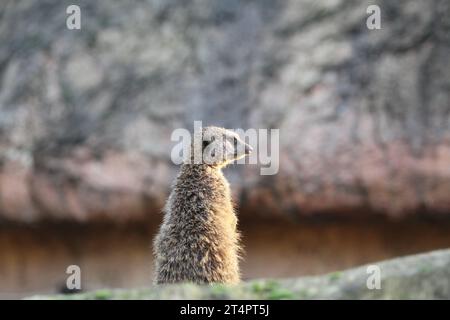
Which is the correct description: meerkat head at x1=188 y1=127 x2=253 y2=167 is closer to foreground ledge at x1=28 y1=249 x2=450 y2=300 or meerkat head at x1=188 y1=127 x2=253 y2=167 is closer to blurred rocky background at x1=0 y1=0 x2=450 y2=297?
foreground ledge at x1=28 y1=249 x2=450 y2=300

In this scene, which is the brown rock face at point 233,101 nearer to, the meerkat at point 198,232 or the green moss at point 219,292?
the meerkat at point 198,232

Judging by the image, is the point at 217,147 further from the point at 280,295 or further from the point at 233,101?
the point at 233,101

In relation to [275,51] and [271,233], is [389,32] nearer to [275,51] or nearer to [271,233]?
[275,51]

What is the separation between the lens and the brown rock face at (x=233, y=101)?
6.88 metres

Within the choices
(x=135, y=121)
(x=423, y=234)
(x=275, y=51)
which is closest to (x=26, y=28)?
(x=135, y=121)

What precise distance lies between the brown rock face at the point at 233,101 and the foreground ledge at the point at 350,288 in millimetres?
3826

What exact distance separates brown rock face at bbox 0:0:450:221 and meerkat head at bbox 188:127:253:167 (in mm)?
2057

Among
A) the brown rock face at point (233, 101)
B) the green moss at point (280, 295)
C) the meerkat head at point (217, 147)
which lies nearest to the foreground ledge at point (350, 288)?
the green moss at point (280, 295)

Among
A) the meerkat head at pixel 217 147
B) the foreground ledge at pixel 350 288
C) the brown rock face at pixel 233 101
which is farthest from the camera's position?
the brown rock face at pixel 233 101

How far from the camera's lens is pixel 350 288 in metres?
2.85

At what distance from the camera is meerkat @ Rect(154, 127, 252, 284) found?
436 cm

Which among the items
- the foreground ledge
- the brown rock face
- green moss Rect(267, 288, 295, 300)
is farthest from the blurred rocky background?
green moss Rect(267, 288, 295, 300)

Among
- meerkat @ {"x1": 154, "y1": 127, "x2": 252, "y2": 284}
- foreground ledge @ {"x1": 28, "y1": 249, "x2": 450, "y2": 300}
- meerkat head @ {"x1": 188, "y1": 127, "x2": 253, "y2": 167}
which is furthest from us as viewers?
meerkat head @ {"x1": 188, "y1": 127, "x2": 253, "y2": 167}

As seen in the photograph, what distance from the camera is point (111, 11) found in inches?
305
